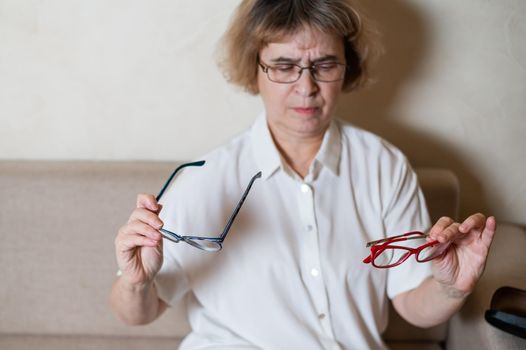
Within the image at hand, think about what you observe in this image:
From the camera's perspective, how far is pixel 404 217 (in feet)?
4.91

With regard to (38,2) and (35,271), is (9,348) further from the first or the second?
(38,2)

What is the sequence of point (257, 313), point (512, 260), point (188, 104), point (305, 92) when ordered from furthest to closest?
1. point (188, 104)
2. point (512, 260)
3. point (257, 313)
4. point (305, 92)

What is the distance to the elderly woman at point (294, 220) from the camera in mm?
1396

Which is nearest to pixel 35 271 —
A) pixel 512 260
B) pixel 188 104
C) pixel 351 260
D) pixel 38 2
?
pixel 188 104

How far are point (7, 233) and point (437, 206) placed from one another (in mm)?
1200

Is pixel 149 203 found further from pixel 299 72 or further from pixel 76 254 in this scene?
pixel 76 254

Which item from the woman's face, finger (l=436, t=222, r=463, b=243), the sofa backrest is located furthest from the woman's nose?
the sofa backrest

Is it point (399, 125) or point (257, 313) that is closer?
point (257, 313)

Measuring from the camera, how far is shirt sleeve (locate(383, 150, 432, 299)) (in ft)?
4.88

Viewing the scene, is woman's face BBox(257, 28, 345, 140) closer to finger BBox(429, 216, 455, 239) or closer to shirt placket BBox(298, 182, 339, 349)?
shirt placket BBox(298, 182, 339, 349)

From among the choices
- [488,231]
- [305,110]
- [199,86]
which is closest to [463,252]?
[488,231]

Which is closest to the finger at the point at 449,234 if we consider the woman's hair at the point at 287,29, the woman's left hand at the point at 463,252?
the woman's left hand at the point at 463,252

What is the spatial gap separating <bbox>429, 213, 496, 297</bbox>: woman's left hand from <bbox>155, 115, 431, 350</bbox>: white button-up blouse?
16 centimetres

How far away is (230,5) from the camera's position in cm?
171
